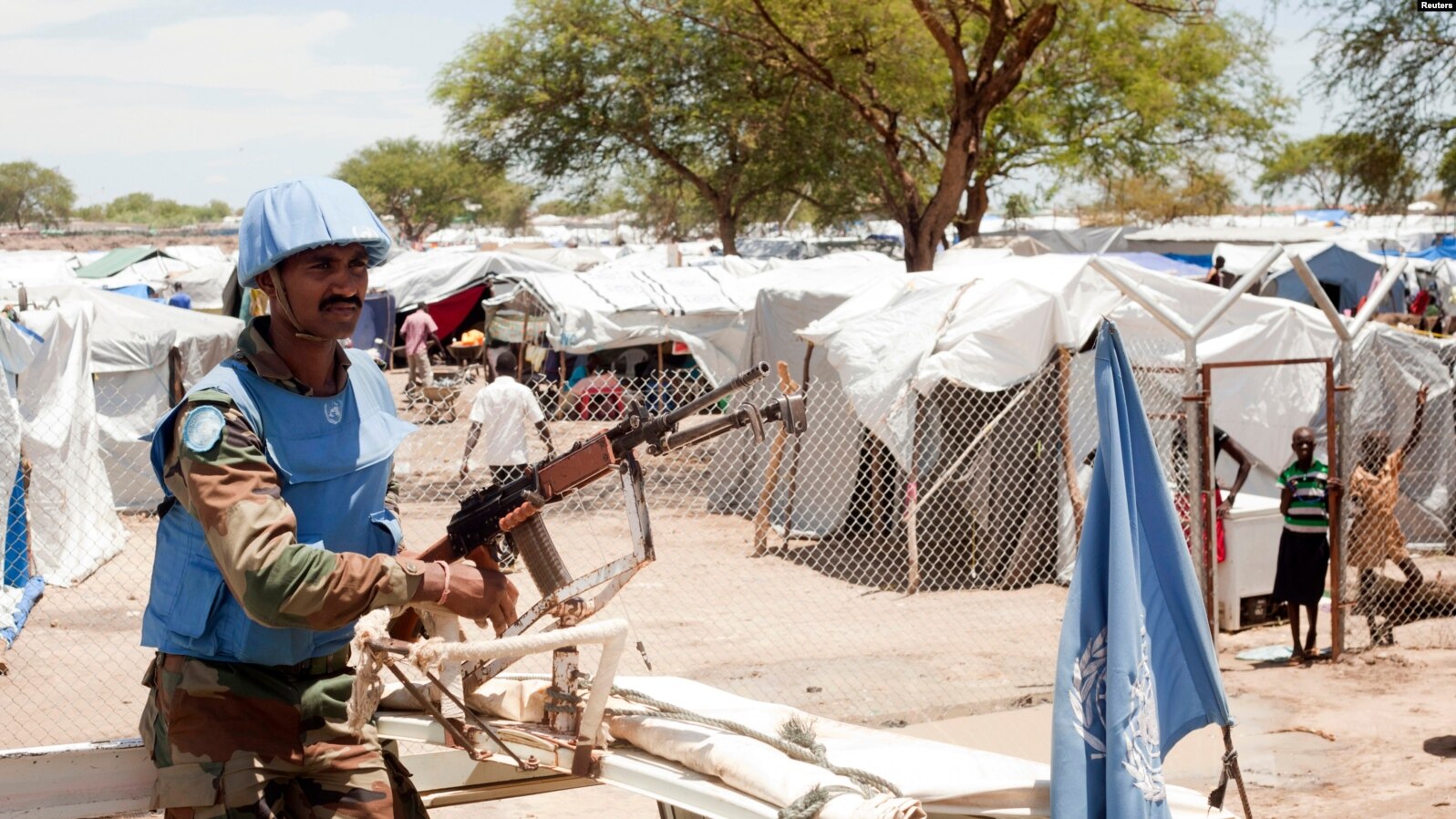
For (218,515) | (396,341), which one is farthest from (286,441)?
(396,341)

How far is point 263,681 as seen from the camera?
262 cm

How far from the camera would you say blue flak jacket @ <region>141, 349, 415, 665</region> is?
2.55 m

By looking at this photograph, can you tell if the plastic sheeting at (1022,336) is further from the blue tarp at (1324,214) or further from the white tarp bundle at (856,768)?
the blue tarp at (1324,214)

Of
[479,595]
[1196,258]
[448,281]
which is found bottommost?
[479,595]

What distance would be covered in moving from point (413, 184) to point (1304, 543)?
203ft

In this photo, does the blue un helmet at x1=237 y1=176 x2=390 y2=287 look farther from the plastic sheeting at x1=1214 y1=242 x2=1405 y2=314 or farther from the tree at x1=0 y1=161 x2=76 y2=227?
the tree at x1=0 y1=161 x2=76 y2=227

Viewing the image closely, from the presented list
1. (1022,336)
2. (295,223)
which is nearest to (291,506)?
(295,223)

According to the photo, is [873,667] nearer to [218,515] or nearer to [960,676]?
[960,676]

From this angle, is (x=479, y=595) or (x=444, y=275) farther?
(x=444, y=275)

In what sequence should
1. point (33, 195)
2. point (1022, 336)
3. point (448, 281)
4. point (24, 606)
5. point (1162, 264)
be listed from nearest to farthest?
point (24, 606)
point (1022, 336)
point (1162, 264)
point (448, 281)
point (33, 195)

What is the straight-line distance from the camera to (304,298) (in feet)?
8.64

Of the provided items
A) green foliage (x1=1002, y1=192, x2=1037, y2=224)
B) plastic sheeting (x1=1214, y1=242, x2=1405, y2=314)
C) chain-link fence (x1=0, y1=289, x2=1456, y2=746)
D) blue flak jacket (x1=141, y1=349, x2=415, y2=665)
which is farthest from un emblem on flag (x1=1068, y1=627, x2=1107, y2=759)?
green foliage (x1=1002, y1=192, x2=1037, y2=224)

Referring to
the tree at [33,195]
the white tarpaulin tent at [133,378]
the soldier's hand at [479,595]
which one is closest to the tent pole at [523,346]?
the white tarpaulin tent at [133,378]

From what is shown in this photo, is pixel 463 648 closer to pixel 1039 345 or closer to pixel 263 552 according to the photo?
pixel 263 552
